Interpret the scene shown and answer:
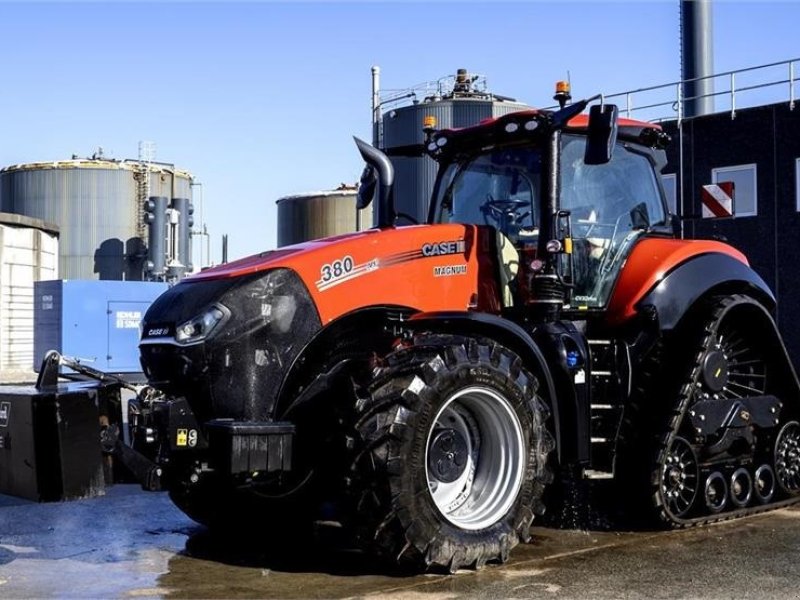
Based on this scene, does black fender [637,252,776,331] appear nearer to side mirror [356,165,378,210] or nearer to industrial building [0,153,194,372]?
side mirror [356,165,378,210]

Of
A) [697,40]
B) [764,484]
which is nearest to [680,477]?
[764,484]

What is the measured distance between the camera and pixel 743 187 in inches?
682

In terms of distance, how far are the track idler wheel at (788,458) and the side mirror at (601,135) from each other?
2933mm

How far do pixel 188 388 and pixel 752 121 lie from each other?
44.1 ft

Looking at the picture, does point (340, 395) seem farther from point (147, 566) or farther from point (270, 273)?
point (147, 566)

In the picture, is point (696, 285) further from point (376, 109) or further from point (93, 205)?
point (93, 205)

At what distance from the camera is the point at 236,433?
18.8 ft

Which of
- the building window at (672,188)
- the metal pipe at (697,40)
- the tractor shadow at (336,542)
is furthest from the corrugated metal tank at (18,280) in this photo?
the tractor shadow at (336,542)

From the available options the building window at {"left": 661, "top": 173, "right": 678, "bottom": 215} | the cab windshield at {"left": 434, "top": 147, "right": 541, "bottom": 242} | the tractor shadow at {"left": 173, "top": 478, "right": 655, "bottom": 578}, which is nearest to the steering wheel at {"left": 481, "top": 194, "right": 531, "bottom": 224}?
the cab windshield at {"left": 434, "top": 147, "right": 541, "bottom": 242}

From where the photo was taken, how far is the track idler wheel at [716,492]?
748 centimetres

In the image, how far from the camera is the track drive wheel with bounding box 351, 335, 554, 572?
18.7 feet

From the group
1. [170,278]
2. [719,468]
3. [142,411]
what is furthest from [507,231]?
[170,278]

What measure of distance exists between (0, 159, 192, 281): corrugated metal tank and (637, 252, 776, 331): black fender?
3202cm

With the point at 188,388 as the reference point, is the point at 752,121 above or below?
above
